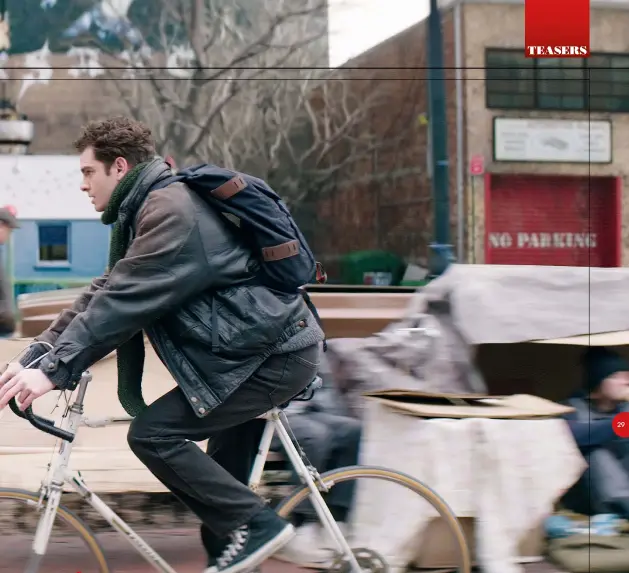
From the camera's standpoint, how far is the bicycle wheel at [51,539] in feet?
9.53

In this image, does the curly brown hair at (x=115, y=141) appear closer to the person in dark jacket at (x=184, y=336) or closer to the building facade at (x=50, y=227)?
the person in dark jacket at (x=184, y=336)

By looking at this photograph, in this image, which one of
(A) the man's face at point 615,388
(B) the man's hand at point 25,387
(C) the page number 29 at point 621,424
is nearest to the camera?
(B) the man's hand at point 25,387

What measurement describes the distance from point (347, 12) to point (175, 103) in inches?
45.8

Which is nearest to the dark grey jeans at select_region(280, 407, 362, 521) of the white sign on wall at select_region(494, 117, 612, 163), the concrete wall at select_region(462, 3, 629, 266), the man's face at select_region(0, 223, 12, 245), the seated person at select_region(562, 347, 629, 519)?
the seated person at select_region(562, 347, 629, 519)

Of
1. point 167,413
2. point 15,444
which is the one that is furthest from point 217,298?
point 15,444

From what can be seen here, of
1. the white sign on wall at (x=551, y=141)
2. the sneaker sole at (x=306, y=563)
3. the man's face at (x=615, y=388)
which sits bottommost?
the sneaker sole at (x=306, y=563)

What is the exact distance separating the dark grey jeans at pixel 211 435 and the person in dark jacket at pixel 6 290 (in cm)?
284

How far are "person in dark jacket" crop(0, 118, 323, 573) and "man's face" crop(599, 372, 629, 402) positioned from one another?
75.0 inches

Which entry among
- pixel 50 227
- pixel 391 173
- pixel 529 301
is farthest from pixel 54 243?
pixel 529 301

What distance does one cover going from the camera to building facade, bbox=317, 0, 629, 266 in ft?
20.4

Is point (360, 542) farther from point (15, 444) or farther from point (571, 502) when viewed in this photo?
point (15, 444)

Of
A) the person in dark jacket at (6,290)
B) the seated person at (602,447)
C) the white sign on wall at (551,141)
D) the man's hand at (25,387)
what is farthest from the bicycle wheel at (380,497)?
the white sign on wall at (551,141)

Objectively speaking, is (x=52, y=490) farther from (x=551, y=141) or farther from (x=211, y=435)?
(x=551, y=141)

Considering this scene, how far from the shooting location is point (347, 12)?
6.15m
